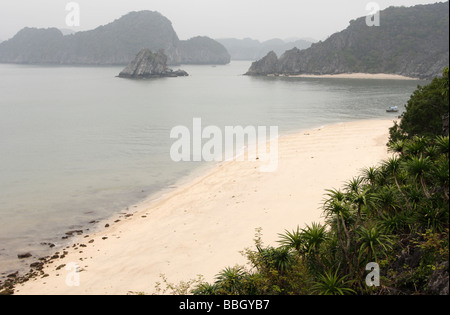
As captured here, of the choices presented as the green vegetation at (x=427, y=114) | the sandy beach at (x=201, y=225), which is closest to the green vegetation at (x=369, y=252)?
the sandy beach at (x=201, y=225)

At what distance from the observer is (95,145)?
54250 millimetres

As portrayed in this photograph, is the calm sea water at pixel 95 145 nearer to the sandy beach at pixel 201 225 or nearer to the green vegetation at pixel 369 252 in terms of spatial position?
the sandy beach at pixel 201 225

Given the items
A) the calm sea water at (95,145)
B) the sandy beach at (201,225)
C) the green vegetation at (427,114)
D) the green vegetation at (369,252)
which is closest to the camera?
the green vegetation at (369,252)

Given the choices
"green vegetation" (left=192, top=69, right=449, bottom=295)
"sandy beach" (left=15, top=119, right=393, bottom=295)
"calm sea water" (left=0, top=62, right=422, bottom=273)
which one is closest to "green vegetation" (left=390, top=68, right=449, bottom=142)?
"sandy beach" (left=15, top=119, right=393, bottom=295)

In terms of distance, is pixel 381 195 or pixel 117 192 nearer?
pixel 381 195

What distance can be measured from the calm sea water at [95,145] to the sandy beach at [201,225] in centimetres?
385

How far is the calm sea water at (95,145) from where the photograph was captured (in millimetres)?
29234

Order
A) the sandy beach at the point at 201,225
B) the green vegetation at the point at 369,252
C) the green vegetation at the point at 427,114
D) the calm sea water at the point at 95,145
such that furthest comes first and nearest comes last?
the calm sea water at the point at 95,145 < the green vegetation at the point at 427,114 < the sandy beach at the point at 201,225 < the green vegetation at the point at 369,252

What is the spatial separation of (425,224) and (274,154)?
30932 mm

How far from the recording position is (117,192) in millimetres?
34344

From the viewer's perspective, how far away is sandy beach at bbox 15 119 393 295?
18.8 metres

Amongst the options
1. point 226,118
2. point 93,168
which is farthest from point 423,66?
point 93,168

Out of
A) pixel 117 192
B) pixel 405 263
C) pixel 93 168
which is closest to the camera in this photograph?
pixel 405 263
